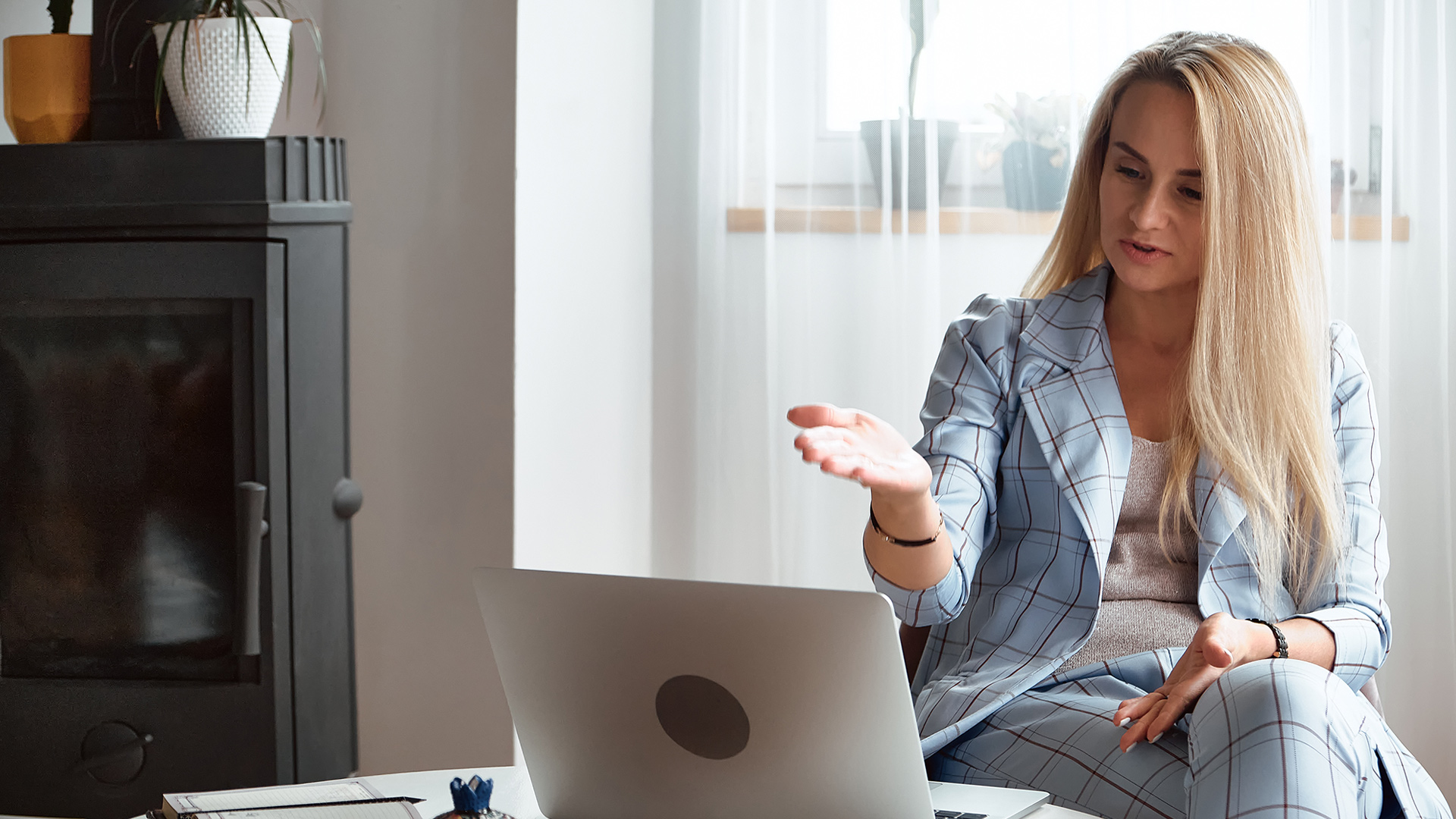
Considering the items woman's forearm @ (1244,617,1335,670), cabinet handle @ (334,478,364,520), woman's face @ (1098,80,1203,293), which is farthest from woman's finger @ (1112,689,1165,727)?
cabinet handle @ (334,478,364,520)

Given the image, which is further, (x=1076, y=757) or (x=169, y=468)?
(x=169, y=468)

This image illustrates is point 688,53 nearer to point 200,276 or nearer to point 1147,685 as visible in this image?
point 200,276

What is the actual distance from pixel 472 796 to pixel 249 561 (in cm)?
87

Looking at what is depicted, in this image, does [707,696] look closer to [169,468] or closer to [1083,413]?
[1083,413]

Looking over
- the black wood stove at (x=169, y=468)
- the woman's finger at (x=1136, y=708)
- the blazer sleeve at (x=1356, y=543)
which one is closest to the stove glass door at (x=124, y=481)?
the black wood stove at (x=169, y=468)

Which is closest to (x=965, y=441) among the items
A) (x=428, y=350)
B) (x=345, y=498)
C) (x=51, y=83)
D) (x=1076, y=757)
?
(x=1076, y=757)

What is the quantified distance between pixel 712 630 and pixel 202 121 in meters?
1.18

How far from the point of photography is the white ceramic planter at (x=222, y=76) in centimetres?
158

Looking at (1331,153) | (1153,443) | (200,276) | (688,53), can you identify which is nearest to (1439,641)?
(1331,153)

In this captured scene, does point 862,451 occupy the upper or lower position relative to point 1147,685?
upper

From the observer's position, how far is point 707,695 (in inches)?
30.8

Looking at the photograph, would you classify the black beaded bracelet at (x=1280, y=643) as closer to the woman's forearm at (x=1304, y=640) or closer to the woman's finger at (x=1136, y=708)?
the woman's forearm at (x=1304, y=640)

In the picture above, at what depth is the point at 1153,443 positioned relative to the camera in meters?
1.31

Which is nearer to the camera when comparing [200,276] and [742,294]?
[200,276]
